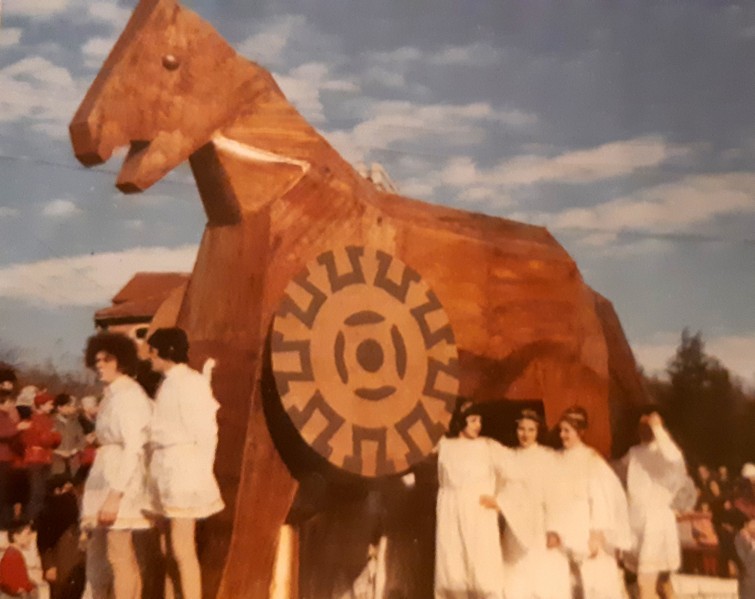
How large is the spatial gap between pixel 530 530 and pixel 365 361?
0.47 m

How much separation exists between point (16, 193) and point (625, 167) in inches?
50.1

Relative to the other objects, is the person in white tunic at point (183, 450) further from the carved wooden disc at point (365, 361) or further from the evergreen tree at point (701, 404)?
the evergreen tree at point (701, 404)

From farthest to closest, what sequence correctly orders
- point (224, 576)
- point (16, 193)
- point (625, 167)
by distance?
point (625, 167) < point (16, 193) < point (224, 576)

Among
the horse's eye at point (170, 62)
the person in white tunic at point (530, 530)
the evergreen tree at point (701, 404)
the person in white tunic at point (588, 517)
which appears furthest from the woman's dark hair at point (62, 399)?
the evergreen tree at point (701, 404)

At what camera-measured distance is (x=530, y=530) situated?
190 cm

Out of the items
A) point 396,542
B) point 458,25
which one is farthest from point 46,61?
point 396,542

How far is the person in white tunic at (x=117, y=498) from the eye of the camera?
1.67 metres

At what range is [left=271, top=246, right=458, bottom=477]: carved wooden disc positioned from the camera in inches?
69.9

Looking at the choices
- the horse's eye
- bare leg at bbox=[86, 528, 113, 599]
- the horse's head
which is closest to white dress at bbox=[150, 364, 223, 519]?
bare leg at bbox=[86, 528, 113, 599]

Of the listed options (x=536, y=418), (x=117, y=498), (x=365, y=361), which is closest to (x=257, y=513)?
(x=117, y=498)

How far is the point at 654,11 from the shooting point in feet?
7.16

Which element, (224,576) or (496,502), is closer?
(224,576)

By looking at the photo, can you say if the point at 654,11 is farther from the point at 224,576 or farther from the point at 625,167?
the point at 224,576

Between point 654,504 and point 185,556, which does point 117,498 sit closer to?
point 185,556
